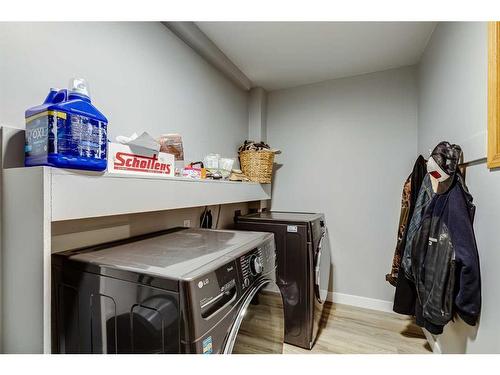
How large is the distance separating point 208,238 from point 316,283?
3.58ft

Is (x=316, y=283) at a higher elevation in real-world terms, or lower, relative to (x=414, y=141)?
lower

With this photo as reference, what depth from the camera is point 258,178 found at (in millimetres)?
2344

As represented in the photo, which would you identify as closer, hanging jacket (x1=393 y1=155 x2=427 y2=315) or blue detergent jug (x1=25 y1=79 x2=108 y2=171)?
blue detergent jug (x1=25 y1=79 x2=108 y2=171)

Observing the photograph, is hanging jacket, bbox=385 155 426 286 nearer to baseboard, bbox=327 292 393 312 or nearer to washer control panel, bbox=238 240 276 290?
baseboard, bbox=327 292 393 312

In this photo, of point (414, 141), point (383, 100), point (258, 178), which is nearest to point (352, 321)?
point (258, 178)

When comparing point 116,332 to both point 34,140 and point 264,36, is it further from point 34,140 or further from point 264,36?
point 264,36

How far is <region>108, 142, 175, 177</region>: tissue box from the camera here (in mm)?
966

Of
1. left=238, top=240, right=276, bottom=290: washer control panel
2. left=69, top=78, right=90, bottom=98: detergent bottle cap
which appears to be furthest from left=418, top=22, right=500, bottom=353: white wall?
left=69, top=78, right=90, bottom=98: detergent bottle cap

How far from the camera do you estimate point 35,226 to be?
731 millimetres

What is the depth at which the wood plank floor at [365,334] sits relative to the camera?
6.03ft

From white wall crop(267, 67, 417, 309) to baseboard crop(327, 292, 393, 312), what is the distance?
35mm

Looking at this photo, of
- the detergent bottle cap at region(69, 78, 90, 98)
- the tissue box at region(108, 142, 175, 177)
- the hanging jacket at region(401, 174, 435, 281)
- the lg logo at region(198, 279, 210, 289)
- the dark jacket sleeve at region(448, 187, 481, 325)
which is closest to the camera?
the lg logo at region(198, 279, 210, 289)

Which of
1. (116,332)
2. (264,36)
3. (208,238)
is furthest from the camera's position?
(264,36)
